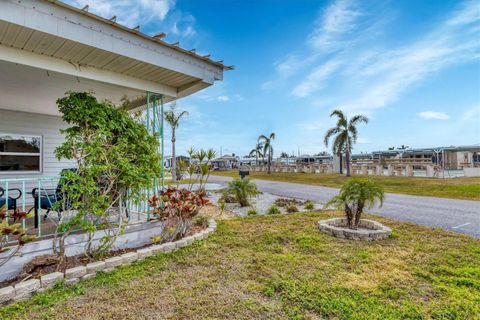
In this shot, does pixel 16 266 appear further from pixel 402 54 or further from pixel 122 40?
pixel 402 54

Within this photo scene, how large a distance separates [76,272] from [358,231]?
4.45 m

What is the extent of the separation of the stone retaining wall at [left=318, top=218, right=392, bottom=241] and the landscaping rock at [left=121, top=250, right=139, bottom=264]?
346 centimetres

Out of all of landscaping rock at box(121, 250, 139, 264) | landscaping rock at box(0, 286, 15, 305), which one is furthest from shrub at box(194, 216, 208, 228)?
landscaping rock at box(0, 286, 15, 305)

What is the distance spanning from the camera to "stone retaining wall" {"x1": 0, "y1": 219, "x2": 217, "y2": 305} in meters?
2.60

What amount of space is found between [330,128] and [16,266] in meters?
22.4

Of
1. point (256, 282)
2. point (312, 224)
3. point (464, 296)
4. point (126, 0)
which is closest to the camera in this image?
point (464, 296)

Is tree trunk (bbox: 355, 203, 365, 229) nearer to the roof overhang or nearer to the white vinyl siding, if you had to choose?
the roof overhang

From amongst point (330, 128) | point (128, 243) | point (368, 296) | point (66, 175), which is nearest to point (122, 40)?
point (66, 175)

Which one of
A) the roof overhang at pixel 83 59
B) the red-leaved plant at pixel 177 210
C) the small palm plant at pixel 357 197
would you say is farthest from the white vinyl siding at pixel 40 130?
the small palm plant at pixel 357 197

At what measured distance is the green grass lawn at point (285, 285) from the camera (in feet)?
7.98

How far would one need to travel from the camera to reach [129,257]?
3529mm

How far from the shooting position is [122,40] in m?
4.25

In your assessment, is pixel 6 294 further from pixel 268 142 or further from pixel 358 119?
pixel 268 142

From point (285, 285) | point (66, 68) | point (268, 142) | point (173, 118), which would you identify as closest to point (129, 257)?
point (285, 285)
